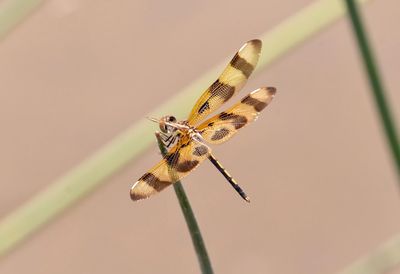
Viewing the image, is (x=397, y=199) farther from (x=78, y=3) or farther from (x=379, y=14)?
(x=78, y=3)

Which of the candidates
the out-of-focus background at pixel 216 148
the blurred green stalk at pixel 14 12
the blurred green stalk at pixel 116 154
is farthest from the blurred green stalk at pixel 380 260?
the out-of-focus background at pixel 216 148

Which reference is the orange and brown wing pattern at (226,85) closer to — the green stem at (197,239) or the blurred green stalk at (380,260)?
the blurred green stalk at (380,260)

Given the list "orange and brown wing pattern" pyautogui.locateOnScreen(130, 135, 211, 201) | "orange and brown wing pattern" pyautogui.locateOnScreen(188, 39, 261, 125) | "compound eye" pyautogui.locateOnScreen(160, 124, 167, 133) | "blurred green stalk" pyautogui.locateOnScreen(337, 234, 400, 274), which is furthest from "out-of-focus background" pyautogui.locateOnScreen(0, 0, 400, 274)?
"blurred green stalk" pyautogui.locateOnScreen(337, 234, 400, 274)

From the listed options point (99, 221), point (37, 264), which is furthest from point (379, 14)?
point (37, 264)

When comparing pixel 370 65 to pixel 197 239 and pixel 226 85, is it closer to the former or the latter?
pixel 197 239

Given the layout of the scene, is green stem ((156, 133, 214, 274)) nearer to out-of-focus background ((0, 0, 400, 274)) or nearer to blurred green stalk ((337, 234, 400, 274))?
blurred green stalk ((337, 234, 400, 274))

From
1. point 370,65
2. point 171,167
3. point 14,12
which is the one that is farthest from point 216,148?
point 370,65

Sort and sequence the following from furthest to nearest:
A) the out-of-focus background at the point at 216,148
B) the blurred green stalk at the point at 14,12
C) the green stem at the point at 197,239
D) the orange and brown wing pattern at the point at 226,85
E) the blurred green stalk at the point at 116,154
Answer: the out-of-focus background at the point at 216,148
the orange and brown wing pattern at the point at 226,85
the blurred green stalk at the point at 14,12
the blurred green stalk at the point at 116,154
the green stem at the point at 197,239

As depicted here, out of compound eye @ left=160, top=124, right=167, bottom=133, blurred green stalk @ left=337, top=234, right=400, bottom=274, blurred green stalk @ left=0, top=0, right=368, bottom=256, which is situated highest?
compound eye @ left=160, top=124, right=167, bottom=133
